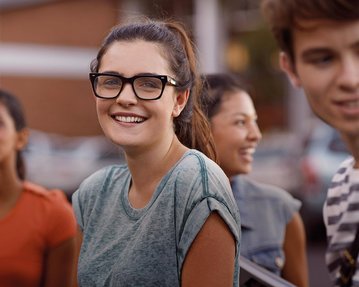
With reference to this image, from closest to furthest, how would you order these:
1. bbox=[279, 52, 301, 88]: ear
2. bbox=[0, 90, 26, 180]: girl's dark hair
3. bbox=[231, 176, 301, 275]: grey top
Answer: bbox=[279, 52, 301, 88]: ear, bbox=[231, 176, 301, 275]: grey top, bbox=[0, 90, 26, 180]: girl's dark hair

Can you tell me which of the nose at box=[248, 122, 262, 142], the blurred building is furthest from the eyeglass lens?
the blurred building

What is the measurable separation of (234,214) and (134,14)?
77cm

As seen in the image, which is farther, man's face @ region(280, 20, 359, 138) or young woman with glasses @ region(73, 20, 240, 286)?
young woman with glasses @ region(73, 20, 240, 286)

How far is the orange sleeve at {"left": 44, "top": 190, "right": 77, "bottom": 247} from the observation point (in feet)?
10.4

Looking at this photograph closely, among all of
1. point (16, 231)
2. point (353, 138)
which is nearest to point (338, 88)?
point (353, 138)

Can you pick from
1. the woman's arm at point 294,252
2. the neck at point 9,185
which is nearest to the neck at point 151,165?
the woman's arm at point 294,252

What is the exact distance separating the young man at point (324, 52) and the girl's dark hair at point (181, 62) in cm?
44

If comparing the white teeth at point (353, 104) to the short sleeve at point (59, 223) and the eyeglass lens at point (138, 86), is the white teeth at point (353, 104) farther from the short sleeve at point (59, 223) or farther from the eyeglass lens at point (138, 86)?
the short sleeve at point (59, 223)

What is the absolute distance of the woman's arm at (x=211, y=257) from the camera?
6.48 feet

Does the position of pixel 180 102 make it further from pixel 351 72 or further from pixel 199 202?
pixel 351 72

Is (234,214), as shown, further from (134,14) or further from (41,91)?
(41,91)

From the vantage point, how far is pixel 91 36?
23.3 m

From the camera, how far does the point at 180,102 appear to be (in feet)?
7.36

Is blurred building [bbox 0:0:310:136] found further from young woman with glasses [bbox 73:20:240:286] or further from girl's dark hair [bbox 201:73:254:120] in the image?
young woman with glasses [bbox 73:20:240:286]
